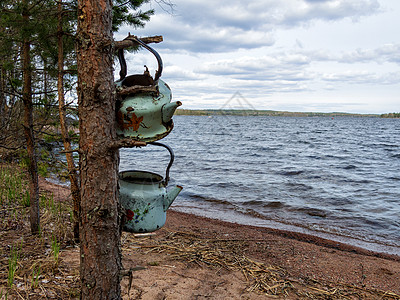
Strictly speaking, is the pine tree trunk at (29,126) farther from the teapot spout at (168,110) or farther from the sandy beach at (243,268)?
the teapot spout at (168,110)

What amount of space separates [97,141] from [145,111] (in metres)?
0.36

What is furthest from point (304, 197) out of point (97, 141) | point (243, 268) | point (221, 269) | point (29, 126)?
point (97, 141)

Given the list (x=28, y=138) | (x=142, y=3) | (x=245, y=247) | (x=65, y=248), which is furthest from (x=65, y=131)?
(x=245, y=247)

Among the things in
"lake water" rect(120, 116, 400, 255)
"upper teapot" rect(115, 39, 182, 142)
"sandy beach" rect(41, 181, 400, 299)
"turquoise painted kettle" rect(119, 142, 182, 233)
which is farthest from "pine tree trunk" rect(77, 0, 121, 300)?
"lake water" rect(120, 116, 400, 255)

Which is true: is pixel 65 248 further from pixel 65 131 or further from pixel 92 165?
pixel 92 165

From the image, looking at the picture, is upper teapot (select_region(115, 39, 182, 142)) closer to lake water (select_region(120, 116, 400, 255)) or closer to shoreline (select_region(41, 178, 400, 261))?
shoreline (select_region(41, 178, 400, 261))

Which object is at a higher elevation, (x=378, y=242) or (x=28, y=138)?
(x=28, y=138)

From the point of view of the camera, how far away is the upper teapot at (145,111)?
2.08 meters

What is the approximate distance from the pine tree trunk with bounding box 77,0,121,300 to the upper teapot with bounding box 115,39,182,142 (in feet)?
0.34

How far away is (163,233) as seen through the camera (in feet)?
17.1

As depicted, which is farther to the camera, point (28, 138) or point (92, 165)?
point (28, 138)

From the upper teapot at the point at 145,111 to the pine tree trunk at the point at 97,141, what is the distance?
10 centimetres

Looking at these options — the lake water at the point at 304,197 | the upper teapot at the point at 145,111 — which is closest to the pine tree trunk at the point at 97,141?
the upper teapot at the point at 145,111

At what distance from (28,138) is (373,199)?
31.3 feet
